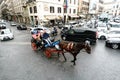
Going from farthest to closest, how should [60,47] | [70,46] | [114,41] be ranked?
[114,41] → [60,47] → [70,46]

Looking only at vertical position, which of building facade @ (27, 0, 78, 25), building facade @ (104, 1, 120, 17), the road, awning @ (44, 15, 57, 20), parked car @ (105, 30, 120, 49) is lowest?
the road

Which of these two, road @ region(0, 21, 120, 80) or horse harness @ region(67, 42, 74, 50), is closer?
road @ region(0, 21, 120, 80)

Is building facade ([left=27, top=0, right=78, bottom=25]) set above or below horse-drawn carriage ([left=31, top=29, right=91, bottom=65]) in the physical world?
above

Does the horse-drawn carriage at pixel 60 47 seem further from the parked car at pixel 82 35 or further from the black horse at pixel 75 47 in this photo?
the parked car at pixel 82 35

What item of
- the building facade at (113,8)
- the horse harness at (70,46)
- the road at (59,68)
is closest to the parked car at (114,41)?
the road at (59,68)

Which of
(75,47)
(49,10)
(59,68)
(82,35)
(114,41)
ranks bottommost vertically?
(59,68)

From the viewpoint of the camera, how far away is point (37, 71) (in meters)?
7.27

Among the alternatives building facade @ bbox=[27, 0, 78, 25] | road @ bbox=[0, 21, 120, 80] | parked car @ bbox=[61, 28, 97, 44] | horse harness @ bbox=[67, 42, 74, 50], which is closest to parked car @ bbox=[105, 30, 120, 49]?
parked car @ bbox=[61, 28, 97, 44]

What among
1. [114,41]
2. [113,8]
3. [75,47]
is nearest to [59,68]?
[75,47]

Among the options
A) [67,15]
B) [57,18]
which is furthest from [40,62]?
[67,15]

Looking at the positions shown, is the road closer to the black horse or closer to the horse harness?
the black horse

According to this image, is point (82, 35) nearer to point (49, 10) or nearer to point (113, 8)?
point (49, 10)

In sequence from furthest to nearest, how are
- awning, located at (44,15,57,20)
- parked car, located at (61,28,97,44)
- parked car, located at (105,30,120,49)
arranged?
awning, located at (44,15,57,20) < parked car, located at (61,28,97,44) < parked car, located at (105,30,120,49)

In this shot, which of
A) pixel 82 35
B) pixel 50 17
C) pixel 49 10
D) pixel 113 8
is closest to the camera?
pixel 82 35
